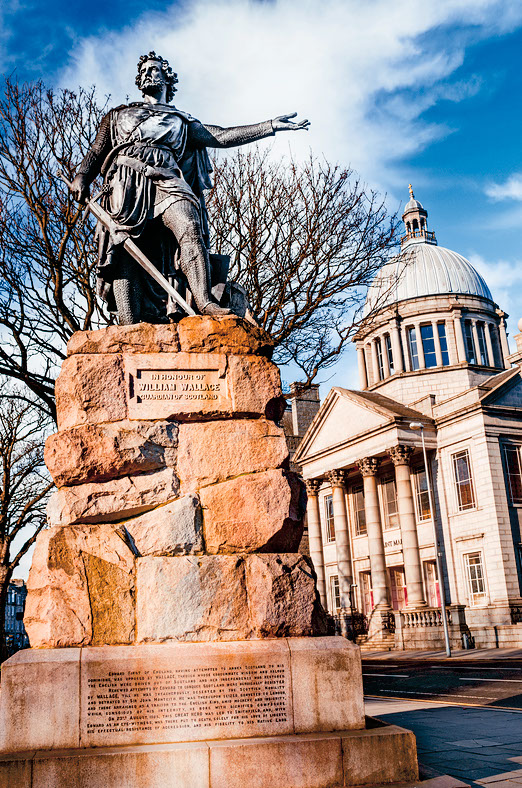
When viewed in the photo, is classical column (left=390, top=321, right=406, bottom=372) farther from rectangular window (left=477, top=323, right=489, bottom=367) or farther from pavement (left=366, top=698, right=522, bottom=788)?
pavement (left=366, top=698, right=522, bottom=788)

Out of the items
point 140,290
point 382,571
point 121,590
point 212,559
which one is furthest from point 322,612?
point 382,571

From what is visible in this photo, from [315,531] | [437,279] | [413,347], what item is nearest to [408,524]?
[315,531]

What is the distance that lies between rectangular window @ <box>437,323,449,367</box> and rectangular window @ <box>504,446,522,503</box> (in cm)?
1566

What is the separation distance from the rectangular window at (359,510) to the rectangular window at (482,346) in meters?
14.8

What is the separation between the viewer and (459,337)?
55406 mm

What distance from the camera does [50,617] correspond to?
4602mm

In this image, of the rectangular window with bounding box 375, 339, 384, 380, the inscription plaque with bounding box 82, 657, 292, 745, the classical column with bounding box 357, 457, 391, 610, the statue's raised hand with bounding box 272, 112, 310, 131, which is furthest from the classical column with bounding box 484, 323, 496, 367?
the inscription plaque with bounding box 82, 657, 292, 745

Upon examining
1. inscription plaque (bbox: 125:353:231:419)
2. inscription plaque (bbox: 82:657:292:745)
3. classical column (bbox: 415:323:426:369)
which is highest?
classical column (bbox: 415:323:426:369)

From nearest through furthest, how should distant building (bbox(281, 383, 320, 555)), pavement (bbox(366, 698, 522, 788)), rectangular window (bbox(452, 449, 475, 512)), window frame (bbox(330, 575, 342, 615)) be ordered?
pavement (bbox(366, 698, 522, 788))
rectangular window (bbox(452, 449, 475, 512))
window frame (bbox(330, 575, 342, 615))
distant building (bbox(281, 383, 320, 555))

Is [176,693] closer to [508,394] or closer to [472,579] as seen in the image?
[472,579]

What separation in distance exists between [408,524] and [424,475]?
4260 mm

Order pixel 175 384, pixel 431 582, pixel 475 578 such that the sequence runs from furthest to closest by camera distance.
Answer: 1. pixel 431 582
2. pixel 475 578
3. pixel 175 384

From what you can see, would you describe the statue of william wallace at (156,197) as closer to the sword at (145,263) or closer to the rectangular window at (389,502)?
the sword at (145,263)

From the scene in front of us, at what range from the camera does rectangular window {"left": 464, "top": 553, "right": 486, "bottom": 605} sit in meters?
38.8
